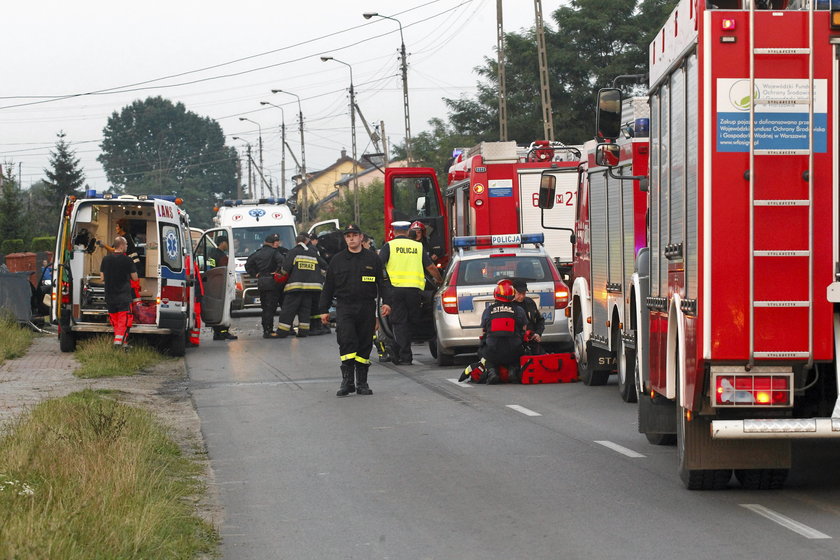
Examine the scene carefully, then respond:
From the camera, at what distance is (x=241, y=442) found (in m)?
11.7

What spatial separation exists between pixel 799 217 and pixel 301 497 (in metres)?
3.55

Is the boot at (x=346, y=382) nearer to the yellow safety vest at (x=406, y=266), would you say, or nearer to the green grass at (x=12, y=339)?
the yellow safety vest at (x=406, y=266)

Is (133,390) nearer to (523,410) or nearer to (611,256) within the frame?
(523,410)

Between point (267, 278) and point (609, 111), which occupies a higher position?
point (609, 111)

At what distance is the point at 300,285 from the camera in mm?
25172

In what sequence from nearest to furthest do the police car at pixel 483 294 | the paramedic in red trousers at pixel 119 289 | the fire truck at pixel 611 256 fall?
1. the fire truck at pixel 611 256
2. the police car at pixel 483 294
3. the paramedic in red trousers at pixel 119 289

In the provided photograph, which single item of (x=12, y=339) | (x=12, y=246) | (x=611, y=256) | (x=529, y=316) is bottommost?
(x=12, y=339)

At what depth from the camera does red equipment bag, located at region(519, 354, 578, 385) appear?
16.6 metres

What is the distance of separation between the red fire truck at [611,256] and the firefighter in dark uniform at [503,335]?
731 millimetres

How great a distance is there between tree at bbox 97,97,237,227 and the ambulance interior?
101971 millimetres

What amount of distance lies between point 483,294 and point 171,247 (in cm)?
570

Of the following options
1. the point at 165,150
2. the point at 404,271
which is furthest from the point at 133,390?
the point at 165,150

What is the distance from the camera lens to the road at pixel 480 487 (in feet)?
24.0

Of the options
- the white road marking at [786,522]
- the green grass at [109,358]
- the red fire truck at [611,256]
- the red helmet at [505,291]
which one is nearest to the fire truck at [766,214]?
the white road marking at [786,522]
